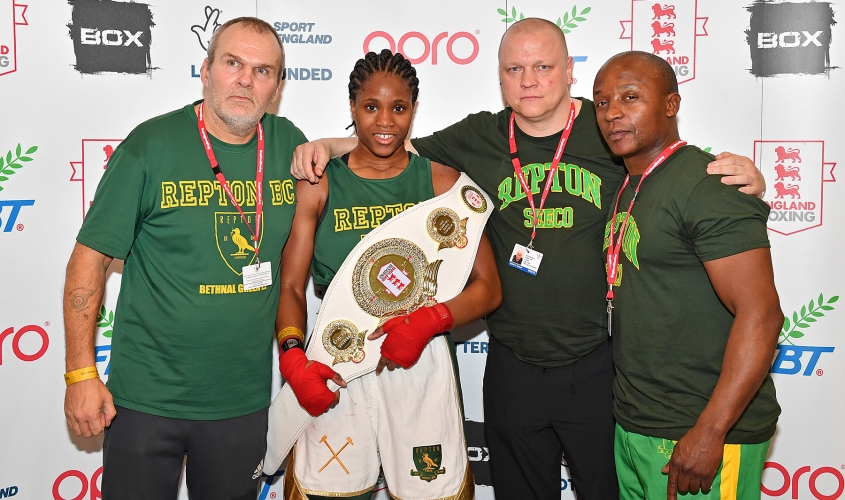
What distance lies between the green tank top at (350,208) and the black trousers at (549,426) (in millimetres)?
658

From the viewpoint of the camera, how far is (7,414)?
3074 mm

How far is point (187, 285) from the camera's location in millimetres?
2168

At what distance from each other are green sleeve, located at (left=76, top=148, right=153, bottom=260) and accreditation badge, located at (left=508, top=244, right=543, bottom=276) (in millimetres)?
1218

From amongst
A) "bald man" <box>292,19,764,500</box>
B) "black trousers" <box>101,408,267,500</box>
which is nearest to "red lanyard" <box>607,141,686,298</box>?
"bald man" <box>292,19,764,500</box>

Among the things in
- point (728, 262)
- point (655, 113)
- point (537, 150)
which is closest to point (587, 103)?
point (537, 150)

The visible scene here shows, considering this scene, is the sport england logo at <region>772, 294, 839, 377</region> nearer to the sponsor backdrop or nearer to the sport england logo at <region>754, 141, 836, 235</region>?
the sponsor backdrop

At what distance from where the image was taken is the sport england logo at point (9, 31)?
2982 millimetres

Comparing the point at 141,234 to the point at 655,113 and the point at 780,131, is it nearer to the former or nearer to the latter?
the point at 655,113

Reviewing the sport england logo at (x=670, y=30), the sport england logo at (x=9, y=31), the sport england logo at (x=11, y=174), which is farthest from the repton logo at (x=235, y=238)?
the sport england logo at (x=670, y=30)

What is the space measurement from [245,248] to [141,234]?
32 centimetres

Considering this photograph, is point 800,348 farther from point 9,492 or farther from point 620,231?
point 9,492

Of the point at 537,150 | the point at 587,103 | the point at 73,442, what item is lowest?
the point at 73,442

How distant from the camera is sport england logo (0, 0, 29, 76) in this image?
2.98 m

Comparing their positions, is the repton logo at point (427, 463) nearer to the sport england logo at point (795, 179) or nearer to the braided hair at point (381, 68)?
the braided hair at point (381, 68)
